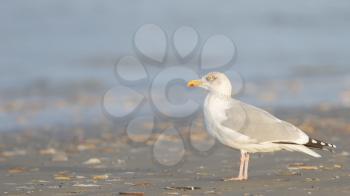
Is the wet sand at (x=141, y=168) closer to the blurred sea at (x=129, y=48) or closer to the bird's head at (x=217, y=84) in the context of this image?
the bird's head at (x=217, y=84)

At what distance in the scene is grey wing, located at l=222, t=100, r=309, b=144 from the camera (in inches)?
266

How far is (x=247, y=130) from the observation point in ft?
22.6

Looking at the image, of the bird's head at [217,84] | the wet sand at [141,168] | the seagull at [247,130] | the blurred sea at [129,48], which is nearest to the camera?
the wet sand at [141,168]

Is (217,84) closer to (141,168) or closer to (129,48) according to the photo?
(141,168)

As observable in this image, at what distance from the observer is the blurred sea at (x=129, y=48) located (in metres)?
12.8

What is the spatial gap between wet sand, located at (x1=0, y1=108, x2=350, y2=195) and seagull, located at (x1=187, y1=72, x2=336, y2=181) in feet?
0.77

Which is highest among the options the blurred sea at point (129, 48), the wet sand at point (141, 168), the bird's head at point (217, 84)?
the blurred sea at point (129, 48)

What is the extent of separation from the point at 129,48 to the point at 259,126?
40.1 feet

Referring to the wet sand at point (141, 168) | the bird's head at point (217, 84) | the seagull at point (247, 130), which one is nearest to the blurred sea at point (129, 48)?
the wet sand at point (141, 168)

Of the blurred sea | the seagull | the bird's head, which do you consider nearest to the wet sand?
the seagull

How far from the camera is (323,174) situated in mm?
6855

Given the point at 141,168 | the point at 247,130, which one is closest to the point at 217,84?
the point at 247,130

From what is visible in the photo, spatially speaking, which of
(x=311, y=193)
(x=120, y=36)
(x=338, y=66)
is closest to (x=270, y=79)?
(x=338, y=66)

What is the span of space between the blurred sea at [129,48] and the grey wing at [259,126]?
172 inches
